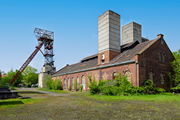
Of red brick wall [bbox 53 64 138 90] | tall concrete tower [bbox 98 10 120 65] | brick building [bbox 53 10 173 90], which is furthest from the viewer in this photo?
tall concrete tower [bbox 98 10 120 65]

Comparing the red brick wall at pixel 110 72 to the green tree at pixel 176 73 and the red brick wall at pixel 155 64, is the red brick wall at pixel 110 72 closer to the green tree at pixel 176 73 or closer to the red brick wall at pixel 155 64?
the red brick wall at pixel 155 64

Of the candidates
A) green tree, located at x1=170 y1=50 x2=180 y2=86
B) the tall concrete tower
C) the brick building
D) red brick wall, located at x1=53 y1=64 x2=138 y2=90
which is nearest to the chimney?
the brick building

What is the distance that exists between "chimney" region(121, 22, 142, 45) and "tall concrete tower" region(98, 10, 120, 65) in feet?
16.3

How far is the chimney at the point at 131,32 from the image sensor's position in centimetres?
2871

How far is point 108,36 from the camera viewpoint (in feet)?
77.7

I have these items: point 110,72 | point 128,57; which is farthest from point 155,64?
point 110,72

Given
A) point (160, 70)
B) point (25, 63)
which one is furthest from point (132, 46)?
point (25, 63)

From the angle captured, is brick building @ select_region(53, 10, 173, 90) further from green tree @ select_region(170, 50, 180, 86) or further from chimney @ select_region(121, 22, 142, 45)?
green tree @ select_region(170, 50, 180, 86)

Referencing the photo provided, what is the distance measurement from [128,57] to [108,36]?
580 centimetres

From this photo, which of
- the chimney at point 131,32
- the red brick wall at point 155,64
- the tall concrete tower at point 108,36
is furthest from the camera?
the chimney at point 131,32

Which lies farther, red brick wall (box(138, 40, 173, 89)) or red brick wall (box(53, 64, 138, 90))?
red brick wall (box(138, 40, 173, 89))

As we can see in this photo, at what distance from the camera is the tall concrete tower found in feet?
77.7

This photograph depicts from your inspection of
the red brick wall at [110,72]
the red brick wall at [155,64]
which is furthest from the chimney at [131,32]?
the red brick wall at [110,72]

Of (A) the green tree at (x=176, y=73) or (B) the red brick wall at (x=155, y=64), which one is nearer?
(B) the red brick wall at (x=155, y=64)
